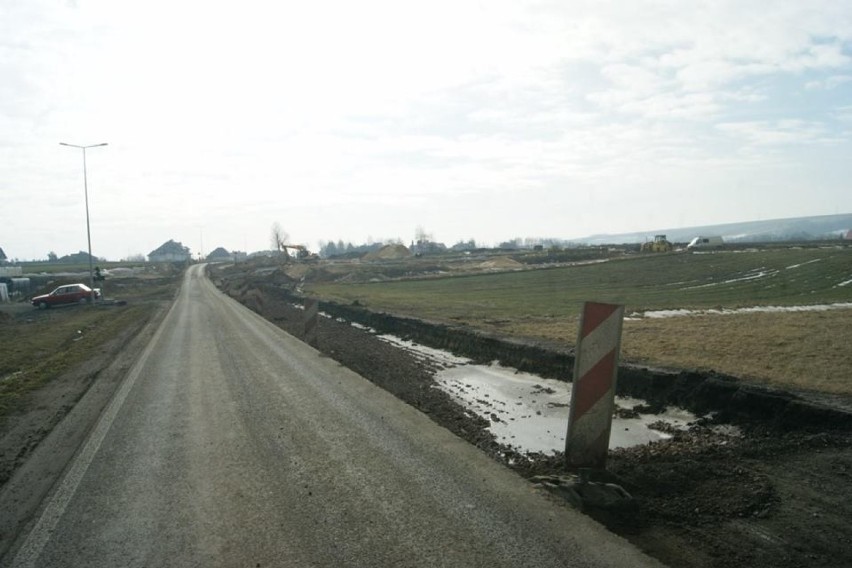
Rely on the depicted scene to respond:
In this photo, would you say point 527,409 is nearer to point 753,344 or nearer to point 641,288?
point 753,344

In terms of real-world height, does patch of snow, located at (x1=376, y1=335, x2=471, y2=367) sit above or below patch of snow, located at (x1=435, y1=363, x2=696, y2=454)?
below

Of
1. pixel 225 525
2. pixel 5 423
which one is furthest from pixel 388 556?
pixel 5 423

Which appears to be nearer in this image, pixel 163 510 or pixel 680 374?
pixel 163 510

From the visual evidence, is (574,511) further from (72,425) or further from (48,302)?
(48,302)

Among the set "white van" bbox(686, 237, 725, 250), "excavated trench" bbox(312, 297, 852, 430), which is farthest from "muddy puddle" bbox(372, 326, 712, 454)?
"white van" bbox(686, 237, 725, 250)

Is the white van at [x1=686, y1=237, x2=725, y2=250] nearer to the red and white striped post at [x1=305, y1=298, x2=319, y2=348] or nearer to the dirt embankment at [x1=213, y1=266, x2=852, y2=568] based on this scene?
the red and white striped post at [x1=305, y1=298, x2=319, y2=348]

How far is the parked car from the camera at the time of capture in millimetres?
39750

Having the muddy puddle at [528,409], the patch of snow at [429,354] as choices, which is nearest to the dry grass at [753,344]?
the muddy puddle at [528,409]

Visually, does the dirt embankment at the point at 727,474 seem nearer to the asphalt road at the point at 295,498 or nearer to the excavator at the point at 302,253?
the asphalt road at the point at 295,498

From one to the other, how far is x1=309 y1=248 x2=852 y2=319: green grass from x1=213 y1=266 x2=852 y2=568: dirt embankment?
552 inches

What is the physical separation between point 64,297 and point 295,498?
144 ft

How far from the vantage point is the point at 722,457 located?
5855mm

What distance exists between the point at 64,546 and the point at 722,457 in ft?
20.5

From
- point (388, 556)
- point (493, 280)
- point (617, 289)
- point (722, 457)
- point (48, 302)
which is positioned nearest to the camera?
point (388, 556)
